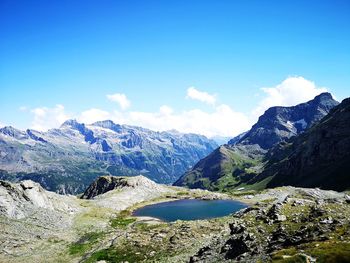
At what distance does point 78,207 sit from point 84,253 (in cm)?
5595

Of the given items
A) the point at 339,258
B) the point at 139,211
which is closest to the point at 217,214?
the point at 139,211

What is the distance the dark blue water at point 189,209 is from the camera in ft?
419

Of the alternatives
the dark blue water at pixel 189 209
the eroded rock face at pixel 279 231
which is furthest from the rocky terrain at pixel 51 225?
the eroded rock face at pixel 279 231

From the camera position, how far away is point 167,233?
8338 cm

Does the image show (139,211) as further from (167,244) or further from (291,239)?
(291,239)

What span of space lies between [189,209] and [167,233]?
61998mm

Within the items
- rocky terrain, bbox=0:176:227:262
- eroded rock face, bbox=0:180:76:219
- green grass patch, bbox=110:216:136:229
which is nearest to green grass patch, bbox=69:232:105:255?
rocky terrain, bbox=0:176:227:262

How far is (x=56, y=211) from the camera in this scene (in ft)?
372

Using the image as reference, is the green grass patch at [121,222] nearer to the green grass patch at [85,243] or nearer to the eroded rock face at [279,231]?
the green grass patch at [85,243]

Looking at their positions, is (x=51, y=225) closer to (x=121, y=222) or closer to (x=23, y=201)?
(x=23, y=201)

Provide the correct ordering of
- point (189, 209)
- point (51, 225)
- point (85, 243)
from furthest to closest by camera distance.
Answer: point (189, 209), point (51, 225), point (85, 243)

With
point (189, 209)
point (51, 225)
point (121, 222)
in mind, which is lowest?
point (189, 209)

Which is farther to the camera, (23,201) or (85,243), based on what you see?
(23,201)

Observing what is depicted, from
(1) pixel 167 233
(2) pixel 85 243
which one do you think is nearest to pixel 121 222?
(2) pixel 85 243
